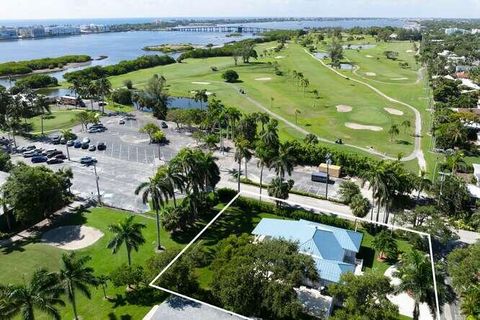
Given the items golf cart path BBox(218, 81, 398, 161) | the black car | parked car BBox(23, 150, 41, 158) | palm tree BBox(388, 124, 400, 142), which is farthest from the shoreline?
palm tree BBox(388, 124, 400, 142)

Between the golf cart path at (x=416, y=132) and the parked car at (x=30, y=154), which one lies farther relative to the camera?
the golf cart path at (x=416, y=132)

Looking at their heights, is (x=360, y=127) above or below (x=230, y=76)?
below

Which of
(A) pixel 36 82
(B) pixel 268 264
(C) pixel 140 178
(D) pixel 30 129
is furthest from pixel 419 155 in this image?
(A) pixel 36 82

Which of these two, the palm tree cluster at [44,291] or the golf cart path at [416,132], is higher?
the palm tree cluster at [44,291]

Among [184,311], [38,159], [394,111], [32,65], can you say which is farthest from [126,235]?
[32,65]

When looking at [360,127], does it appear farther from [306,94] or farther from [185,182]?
[185,182]

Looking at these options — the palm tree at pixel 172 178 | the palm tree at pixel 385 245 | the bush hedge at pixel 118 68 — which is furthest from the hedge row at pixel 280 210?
the bush hedge at pixel 118 68

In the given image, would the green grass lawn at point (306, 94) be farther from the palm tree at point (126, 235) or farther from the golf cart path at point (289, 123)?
the palm tree at point (126, 235)

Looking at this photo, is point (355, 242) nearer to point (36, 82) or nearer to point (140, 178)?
point (140, 178)
